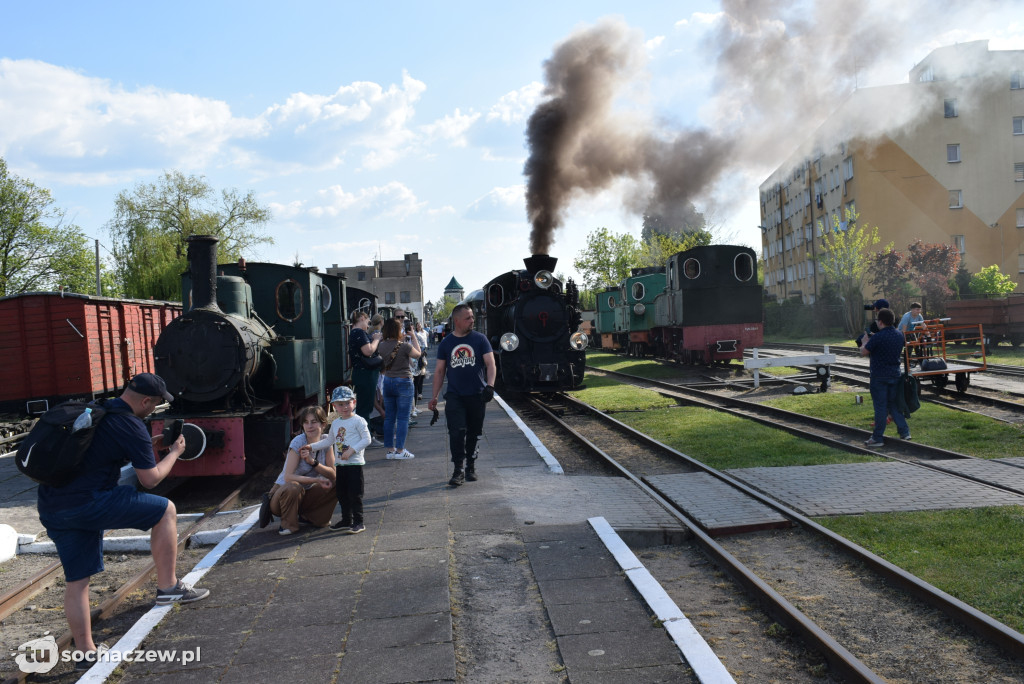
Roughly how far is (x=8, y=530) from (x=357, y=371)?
5309 mm

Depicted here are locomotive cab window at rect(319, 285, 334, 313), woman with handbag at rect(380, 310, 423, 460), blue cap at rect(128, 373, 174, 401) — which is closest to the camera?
blue cap at rect(128, 373, 174, 401)

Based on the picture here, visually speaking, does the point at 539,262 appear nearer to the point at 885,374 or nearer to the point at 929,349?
the point at 885,374

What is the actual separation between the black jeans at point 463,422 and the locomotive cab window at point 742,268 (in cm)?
1583

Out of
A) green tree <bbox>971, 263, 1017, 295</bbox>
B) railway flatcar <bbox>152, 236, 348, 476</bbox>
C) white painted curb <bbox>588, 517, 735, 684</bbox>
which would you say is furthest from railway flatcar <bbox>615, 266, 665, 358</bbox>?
white painted curb <bbox>588, 517, 735, 684</bbox>

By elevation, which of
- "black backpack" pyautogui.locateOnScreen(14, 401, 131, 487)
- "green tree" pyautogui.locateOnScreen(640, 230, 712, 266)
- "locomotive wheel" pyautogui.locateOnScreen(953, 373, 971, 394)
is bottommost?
"locomotive wheel" pyautogui.locateOnScreen(953, 373, 971, 394)

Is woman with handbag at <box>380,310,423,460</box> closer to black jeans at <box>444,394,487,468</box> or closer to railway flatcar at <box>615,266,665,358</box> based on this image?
black jeans at <box>444,394,487,468</box>

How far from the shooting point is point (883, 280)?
36906 millimetres

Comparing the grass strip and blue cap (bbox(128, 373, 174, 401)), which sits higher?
blue cap (bbox(128, 373, 174, 401))

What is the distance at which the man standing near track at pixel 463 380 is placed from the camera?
791 cm

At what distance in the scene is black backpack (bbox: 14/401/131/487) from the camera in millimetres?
3969

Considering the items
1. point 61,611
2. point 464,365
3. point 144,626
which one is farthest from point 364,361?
point 144,626

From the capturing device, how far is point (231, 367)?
8.61 meters

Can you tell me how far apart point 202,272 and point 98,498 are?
5312mm

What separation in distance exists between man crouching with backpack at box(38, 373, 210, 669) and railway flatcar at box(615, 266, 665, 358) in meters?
24.8
